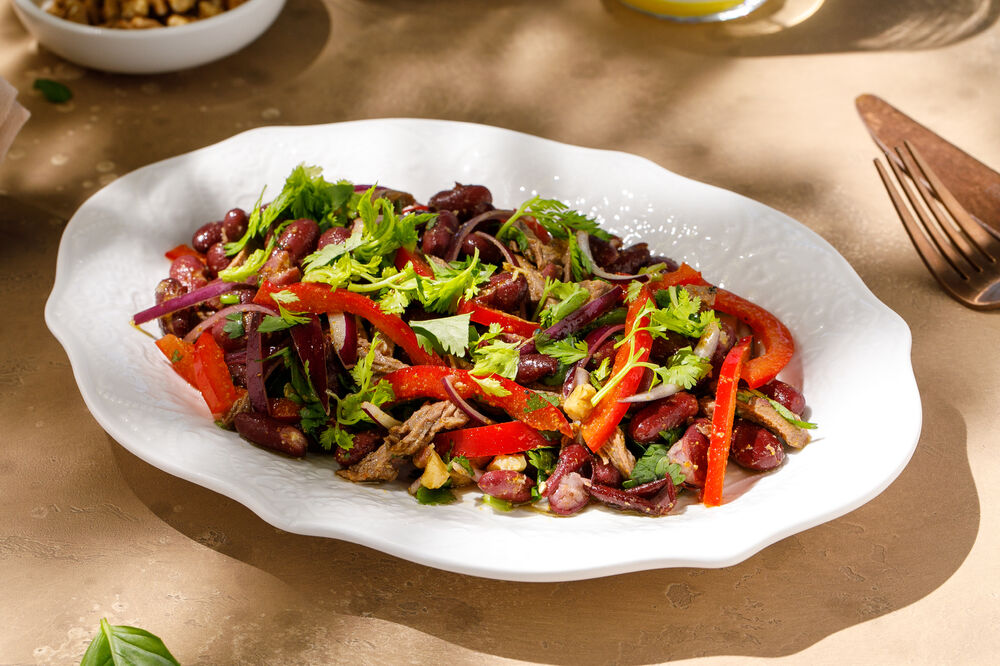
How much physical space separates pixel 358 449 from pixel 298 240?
67 cm

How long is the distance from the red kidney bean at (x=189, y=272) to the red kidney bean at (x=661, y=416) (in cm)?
139

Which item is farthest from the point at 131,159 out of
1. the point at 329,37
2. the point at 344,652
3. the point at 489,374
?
the point at 344,652

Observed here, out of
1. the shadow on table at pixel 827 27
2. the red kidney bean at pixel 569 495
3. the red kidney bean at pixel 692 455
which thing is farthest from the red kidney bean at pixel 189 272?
the shadow on table at pixel 827 27

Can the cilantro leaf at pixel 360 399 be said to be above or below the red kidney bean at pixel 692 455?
below

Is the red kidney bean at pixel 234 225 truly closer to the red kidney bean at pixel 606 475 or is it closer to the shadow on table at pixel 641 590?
the shadow on table at pixel 641 590

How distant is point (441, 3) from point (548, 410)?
320 cm

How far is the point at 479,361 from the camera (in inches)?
92.5

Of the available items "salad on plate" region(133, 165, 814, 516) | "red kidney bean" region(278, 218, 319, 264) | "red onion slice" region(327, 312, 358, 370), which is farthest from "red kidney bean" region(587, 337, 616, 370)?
"red kidney bean" region(278, 218, 319, 264)

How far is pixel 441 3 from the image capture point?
4750mm

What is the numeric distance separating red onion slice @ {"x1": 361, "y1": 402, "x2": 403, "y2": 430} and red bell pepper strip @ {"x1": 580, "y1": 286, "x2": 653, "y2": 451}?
0.50 meters

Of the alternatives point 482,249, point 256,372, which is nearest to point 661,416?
point 482,249

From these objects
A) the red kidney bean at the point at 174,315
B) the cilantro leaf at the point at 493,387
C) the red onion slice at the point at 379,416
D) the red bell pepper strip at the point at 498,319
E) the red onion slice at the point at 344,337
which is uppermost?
the red bell pepper strip at the point at 498,319

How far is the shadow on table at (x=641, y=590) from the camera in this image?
2082 mm

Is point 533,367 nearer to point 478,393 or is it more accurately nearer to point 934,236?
point 478,393
